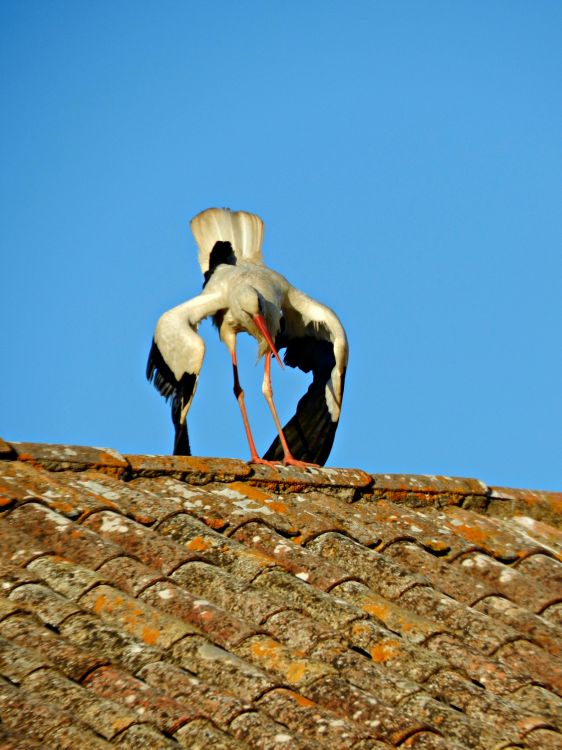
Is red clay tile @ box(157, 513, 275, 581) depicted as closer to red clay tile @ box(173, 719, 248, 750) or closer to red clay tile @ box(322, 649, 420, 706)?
red clay tile @ box(322, 649, 420, 706)

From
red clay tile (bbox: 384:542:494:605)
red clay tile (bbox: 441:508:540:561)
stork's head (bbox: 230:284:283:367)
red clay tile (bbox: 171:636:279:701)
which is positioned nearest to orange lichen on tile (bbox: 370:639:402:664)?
red clay tile (bbox: 171:636:279:701)

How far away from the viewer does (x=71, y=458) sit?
4.87 metres

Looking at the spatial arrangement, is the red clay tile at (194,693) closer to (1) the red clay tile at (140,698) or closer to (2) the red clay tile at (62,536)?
(1) the red clay tile at (140,698)

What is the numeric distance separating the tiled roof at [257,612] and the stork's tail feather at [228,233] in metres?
3.27

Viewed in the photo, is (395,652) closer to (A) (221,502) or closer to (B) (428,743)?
(B) (428,743)

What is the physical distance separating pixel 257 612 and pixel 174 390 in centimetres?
384

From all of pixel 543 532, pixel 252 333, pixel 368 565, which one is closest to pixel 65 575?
pixel 368 565

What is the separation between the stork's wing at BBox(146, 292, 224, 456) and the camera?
7.07 m

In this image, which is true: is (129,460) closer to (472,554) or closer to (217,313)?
(472,554)

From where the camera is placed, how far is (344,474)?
18.1ft

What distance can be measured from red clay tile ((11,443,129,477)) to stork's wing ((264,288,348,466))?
2623 mm

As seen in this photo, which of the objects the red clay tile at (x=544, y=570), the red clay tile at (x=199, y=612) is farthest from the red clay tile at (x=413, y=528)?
the red clay tile at (x=199, y=612)

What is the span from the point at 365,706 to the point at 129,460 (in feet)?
7.01

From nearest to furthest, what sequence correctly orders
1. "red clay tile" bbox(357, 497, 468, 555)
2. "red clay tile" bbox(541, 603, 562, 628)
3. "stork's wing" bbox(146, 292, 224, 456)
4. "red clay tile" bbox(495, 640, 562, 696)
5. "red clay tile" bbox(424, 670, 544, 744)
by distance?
"red clay tile" bbox(424, 670, 544, 744), "red clay tile" bbox(495, 640, 562, 696), "red clay tile" bbox(541, 603, 562, 628), "red clay tile" bbox(357, 497, 468, 555), "stork's wing" bbox(146, 292, 224, 456)
